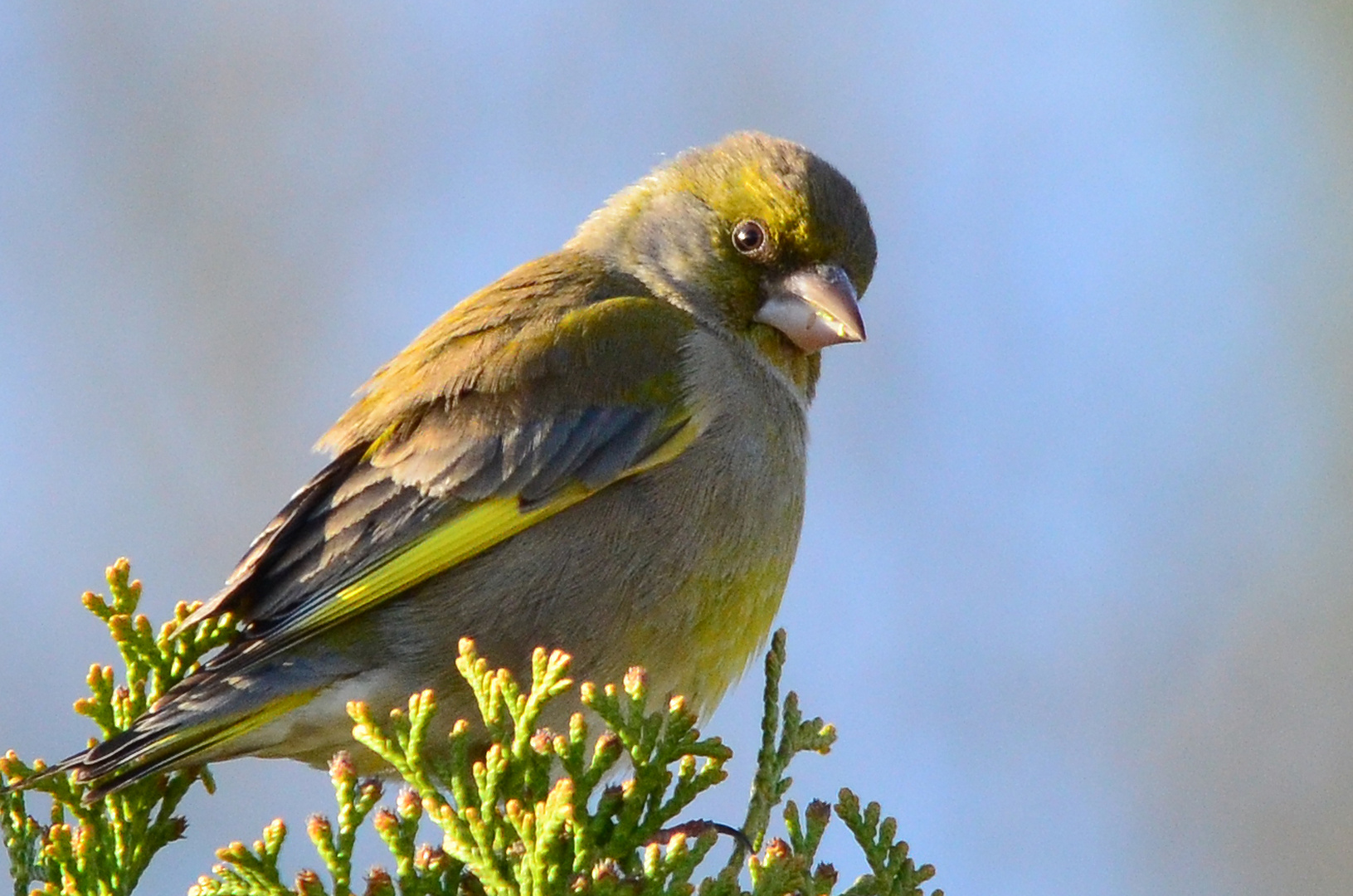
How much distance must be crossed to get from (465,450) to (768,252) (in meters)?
1.19

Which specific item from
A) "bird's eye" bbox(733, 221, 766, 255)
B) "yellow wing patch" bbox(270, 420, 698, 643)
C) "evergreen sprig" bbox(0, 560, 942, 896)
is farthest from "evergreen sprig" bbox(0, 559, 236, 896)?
"bird's eye" bbox(733, 221, 766, 255)

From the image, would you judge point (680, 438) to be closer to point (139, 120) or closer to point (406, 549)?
point (406, 549)

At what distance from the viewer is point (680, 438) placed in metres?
4.14

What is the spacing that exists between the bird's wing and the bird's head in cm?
29

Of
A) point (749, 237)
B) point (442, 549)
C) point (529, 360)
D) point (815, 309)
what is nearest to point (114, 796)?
point (442, 549)

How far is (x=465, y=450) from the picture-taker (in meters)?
4.00

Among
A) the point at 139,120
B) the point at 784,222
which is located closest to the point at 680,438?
the point at 784,222

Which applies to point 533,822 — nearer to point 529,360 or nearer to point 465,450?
point 465,450

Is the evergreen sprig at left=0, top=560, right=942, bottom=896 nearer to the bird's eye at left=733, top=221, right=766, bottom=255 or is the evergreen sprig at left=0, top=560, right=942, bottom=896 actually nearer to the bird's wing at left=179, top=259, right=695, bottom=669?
the bird's wing at left=179, top=259, right=695, bottom=669

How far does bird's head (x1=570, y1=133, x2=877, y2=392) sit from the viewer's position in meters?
4.61

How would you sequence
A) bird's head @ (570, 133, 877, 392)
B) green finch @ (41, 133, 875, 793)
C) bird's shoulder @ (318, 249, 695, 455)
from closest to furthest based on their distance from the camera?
green finch @ (41, 133, 875, 793)
bird's shoulder @ (318, 249, 695, 455)
bird's head @ (570, 133, 877, 392)

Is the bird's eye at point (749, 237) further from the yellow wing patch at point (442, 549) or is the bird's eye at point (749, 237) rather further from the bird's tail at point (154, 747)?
the bird's tail at point (154, 747)

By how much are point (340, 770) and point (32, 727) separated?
4.56 m

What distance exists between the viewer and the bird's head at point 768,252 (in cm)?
461
